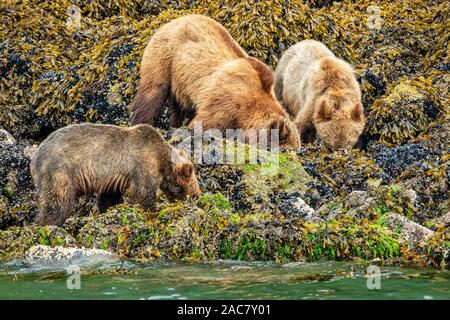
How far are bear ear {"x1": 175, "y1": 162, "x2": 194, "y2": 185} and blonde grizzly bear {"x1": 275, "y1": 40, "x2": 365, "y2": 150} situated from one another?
2.93 metres

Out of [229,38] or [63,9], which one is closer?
[229,38]

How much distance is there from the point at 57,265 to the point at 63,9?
7.86m

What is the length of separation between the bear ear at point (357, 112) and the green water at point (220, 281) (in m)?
4.07

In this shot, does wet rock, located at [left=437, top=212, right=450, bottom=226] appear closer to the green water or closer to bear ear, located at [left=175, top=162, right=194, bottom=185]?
the green water

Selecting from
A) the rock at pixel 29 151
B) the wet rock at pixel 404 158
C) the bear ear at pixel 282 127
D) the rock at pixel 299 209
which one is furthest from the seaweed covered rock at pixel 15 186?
the wet rock at pixel 404 158

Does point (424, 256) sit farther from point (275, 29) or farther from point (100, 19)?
point (100, 19)

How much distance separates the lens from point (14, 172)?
41.6ft

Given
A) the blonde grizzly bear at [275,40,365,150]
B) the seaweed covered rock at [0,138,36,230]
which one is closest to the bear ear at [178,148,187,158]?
the seaweed covered rock at [0,138,36,230]

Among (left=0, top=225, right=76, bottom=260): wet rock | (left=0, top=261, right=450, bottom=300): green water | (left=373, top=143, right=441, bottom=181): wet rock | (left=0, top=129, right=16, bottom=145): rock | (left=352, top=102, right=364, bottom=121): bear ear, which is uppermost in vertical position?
(left=352, top=102, right=364, bottom=121): bear ear

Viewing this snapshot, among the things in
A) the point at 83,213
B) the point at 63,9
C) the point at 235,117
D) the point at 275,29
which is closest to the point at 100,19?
the point at 63,9

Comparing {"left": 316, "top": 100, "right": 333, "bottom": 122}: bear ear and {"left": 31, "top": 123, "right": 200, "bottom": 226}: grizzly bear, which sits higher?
{"left": 316, "top": 100, "right": 333, "bottom": 122}: bear ear

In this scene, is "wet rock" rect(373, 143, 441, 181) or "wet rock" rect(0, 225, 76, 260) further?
"wet rock" rect(373, 143, 441, 181)

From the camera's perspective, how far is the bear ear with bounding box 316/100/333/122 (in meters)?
14.3
